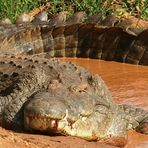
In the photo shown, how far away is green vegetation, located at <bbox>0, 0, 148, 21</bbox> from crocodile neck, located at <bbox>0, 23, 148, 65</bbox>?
33.3 inches

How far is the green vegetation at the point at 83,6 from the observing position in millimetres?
8742

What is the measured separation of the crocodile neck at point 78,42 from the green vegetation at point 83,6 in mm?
847

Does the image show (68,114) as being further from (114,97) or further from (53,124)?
(114,97)

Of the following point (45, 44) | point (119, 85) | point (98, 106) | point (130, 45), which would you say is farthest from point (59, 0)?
point (98, 106)

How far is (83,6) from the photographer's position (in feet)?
29.7

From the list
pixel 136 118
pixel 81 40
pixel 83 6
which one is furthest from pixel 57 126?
pixel 83 6

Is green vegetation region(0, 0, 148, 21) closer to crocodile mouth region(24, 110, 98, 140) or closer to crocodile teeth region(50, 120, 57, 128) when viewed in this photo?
crocodile mouth region(24, 110, 98, 140)

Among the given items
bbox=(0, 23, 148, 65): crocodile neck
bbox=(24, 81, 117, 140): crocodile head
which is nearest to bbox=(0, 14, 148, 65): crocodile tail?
bbox=(0, 23, 148, 65): crocodile neck

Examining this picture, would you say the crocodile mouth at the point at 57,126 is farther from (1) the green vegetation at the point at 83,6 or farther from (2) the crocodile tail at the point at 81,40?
(1) the green vegetation at the point at 83,6

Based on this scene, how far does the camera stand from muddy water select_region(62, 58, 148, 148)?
5.14 meters

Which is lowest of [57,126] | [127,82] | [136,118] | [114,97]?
[127,82]

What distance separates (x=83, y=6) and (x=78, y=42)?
102 centimetres

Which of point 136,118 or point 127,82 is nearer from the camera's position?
point 136,118

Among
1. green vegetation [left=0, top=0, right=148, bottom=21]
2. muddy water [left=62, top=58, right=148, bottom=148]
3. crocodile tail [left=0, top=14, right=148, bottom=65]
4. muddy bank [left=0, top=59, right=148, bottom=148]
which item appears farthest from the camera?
green vegetation [left=0, top=0, right=148, bottom=21]
